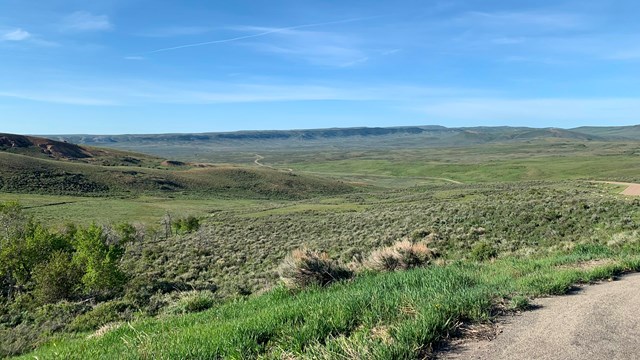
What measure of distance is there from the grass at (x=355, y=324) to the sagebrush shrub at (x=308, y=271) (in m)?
1.31

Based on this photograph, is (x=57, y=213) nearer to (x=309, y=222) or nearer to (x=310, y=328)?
(x=309, y=222)

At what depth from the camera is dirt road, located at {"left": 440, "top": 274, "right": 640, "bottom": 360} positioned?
4.50 meters

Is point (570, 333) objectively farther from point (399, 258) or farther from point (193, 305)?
point (193, 305)

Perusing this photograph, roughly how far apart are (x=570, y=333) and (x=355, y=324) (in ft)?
8.18

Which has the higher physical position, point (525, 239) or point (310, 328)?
point (310, 328)

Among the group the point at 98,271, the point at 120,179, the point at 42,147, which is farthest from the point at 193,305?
the point at 42,147

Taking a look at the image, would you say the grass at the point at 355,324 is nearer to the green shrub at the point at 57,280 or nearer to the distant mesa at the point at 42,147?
the green shrub at the point at 57,280

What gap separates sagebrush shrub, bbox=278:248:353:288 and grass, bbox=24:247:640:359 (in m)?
1.31

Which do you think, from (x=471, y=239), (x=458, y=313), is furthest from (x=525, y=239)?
(x=458, y=313)

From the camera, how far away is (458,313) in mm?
5480

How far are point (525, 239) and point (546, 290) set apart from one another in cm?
1531

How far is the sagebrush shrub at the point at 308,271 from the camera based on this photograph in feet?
30.9

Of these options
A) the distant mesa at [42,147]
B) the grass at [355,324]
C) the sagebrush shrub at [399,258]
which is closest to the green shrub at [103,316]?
the grass at [355,324]

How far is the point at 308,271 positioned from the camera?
31.2 ft
